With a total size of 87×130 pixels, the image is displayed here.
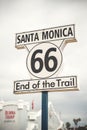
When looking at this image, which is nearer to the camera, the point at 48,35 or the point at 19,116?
the point at 48,35

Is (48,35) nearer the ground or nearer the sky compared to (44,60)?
nearer the sky

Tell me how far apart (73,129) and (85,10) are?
17.3 metres

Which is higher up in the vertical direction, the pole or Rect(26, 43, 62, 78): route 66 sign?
Rect(26, 43, 62, 78): route 66 sign

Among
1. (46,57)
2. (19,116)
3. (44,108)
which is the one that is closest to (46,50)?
(46,57)

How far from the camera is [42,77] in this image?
1965 millimetres

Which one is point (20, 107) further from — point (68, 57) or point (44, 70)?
point (44, 70)

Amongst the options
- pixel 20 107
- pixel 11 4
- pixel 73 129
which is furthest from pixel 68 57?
pixel 73 129

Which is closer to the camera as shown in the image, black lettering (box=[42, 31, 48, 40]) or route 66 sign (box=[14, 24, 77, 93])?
route 66 sign (box=[14, 24, 77, 93])

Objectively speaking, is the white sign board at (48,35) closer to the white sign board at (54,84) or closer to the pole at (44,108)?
the white sign board at (54,84)

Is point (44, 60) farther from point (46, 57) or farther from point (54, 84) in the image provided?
point (54, 84)

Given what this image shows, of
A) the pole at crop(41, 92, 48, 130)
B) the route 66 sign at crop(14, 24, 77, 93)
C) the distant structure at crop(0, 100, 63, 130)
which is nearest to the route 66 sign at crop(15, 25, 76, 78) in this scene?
the route 66 sign at crop(14, 24, 77, 93)

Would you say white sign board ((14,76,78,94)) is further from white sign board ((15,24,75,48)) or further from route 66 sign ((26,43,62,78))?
white sign board ((15,24,75,48))

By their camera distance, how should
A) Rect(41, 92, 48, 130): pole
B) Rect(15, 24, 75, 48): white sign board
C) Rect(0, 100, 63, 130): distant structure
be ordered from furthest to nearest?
Rect(0, 100, 63, 130): distant structure, Rect(15, 24, 75, 48): white sign board, Rect(41, 92, 48, 130): pole

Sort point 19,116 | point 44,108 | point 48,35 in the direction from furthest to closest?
point 19,116
point 48,35
point 44,108
